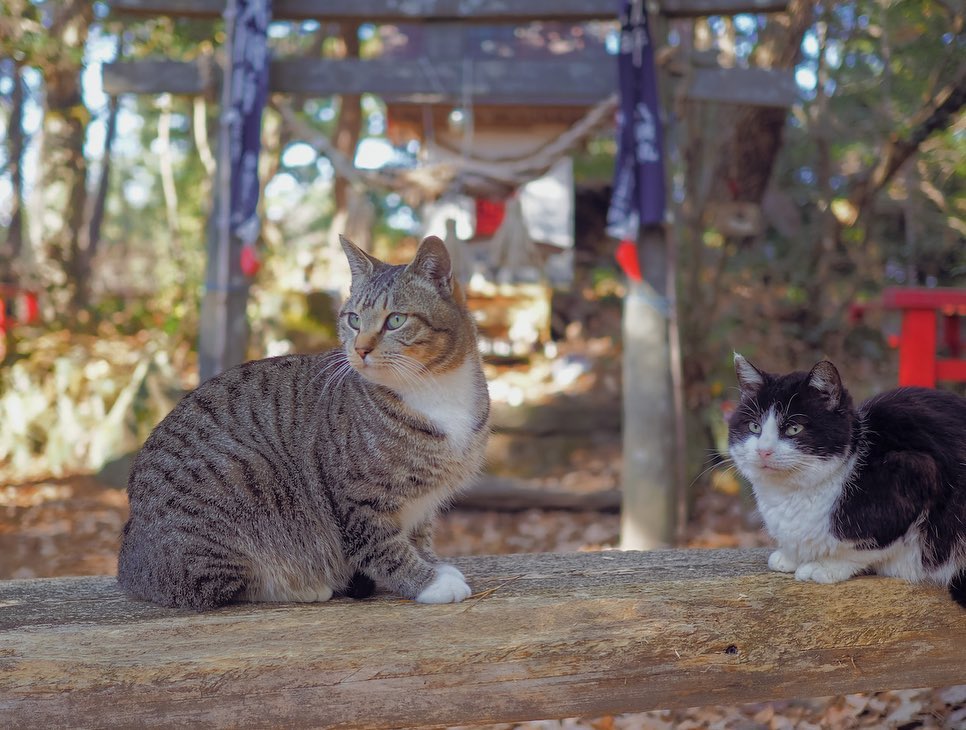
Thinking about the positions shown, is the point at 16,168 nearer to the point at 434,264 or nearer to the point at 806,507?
the point at 434,264

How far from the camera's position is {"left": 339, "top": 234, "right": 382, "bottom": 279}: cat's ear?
2.60 meters

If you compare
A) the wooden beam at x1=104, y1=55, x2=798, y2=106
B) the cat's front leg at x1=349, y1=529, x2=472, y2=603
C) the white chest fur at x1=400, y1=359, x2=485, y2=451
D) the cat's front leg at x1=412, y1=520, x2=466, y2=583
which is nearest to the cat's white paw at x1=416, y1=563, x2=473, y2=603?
the cat's front leg at x1=349, y1=529, x2=472, y2=603

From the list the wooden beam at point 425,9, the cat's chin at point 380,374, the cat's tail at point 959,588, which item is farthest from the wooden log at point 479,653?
the wooden beam at point 425,9

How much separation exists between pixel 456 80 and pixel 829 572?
371cm

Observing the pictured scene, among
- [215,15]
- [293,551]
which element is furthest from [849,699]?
[215,15]

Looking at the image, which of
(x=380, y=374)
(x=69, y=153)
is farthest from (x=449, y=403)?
(x=69, y=153)

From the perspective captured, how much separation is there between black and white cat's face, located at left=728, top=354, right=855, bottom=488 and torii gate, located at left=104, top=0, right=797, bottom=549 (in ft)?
8.47

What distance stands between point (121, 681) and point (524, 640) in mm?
974

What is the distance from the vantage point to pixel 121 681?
6.54 feet

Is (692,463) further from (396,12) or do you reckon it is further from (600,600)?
(600,600)

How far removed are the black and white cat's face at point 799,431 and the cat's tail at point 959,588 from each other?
440mm

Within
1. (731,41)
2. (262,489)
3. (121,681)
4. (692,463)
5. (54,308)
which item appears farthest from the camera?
(54,308)

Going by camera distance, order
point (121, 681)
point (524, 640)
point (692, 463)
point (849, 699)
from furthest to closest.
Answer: point (692, 463), point (849, 699), point (524, 640), point (121, 681)

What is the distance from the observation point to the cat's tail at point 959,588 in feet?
7.50
